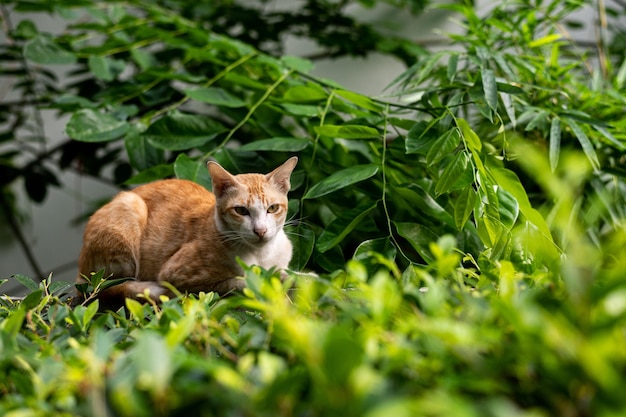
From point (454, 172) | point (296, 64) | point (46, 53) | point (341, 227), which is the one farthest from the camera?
point (46, 53)

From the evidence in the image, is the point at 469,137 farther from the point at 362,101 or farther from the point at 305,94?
the point at 305,94

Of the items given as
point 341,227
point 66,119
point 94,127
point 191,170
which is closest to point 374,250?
point 341,227

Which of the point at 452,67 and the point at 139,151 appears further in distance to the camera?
the point at 139,151

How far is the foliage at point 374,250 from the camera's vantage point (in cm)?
34

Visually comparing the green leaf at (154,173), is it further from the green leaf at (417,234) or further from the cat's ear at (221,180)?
the green leaf at (417,234)

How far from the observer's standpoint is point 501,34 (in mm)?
1580

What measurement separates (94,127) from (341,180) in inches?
23.6

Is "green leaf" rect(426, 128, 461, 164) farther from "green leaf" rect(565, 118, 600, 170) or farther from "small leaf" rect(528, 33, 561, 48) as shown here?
"small leaf" rect(528, 33, 561, 48)

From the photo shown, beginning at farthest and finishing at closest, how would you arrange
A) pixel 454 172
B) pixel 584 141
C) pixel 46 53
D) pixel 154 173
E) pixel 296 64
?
pixel 46 53
pixel 296 64
pixel 154 173
pixel 584 141
pixel 454 172

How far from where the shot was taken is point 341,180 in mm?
1096

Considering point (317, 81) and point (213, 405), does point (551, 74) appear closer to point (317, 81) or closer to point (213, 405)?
point (317, 81)

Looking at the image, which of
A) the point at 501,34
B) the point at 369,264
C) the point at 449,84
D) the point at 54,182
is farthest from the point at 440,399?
the point at 54,182

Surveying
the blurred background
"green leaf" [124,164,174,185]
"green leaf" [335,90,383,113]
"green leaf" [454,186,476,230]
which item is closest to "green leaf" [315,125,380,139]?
"green leaf" [335,90,383,113]

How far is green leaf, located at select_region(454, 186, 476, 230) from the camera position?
0.96 m
